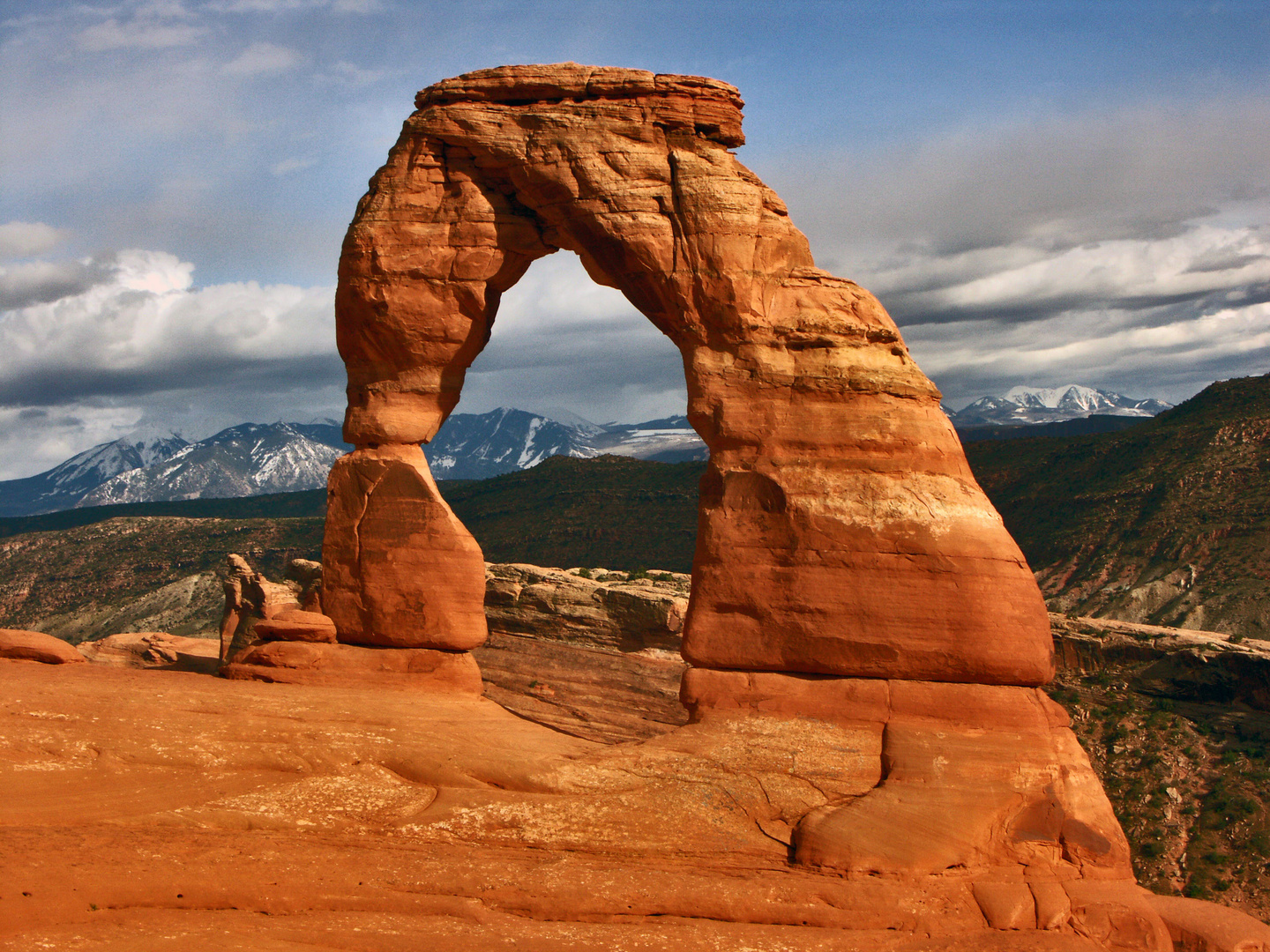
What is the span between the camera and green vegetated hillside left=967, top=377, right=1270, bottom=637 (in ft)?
155

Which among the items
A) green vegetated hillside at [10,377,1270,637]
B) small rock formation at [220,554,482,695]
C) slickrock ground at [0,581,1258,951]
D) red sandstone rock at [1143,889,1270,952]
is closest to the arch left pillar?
small rock formation at [220,554,482,695]

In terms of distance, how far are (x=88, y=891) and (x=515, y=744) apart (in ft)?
19.1

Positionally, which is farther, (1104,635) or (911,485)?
(1104,635)

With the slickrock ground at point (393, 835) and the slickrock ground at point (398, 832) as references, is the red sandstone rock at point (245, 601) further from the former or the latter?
the slickrock ground at point (393, 835)

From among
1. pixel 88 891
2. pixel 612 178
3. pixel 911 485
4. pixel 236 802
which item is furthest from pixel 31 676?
pixel 911 485

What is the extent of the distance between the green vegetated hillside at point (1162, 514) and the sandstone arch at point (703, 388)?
1397 inches

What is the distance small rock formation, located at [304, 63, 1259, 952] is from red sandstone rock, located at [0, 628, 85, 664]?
444 centimetres

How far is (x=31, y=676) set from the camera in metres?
15.7

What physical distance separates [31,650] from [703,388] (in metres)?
12.4

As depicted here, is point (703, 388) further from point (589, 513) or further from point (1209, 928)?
point (589, 513)

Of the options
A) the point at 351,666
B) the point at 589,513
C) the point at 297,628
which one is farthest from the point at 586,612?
the point at 589,513

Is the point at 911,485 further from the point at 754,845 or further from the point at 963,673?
the point at 754,845

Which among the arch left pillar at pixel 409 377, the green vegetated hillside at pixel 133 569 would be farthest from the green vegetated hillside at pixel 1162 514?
the green vegetated hillside at pixel 133 569

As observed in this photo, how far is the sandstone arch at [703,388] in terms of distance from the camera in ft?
50.5
